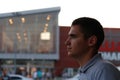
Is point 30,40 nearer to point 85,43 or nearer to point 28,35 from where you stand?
point 28,35

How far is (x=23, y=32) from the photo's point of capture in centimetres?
1844

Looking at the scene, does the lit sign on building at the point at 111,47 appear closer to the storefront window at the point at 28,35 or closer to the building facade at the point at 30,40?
the building facade at the point at 30,40

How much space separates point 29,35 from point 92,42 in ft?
57.9

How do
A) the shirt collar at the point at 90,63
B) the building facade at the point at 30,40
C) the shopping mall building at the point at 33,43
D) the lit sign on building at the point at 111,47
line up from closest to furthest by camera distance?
1. the shirt collar at the point at 90,63
2. the lit sign on building at the point at 111,47
3. the shopping mall building at the point at 33,43
4. the building facade at the point at 30,40

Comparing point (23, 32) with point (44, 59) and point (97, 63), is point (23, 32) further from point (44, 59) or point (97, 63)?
point (97, 63)

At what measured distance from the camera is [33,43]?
18.4m

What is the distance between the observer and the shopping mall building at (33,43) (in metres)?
16.7

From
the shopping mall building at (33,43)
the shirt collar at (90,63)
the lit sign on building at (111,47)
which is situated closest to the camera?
the shirt collar at (90,63)

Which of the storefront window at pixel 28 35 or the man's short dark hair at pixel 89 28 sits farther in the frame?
the storefront window at pixel 28 35

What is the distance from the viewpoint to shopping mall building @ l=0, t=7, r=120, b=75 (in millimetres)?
16672

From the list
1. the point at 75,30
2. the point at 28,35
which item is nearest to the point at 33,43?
the point at 28,35

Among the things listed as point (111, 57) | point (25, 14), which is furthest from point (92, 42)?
point (25, 14)

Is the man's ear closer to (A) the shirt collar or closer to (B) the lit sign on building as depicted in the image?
(A) the shirt collar

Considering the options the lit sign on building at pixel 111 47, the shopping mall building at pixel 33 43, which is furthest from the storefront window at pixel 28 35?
the lit sign on building at pixel 111 47
